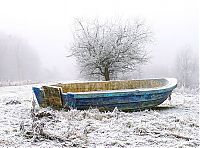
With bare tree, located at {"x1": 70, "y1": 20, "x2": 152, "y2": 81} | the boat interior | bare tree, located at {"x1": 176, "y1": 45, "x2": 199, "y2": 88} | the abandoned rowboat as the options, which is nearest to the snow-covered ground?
the abandoned rowboat

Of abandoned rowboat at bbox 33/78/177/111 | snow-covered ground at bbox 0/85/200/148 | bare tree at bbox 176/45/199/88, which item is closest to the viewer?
snow-covered ground at bbox 0/85/200/148

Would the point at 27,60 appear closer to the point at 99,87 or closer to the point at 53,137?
the point at 99,87

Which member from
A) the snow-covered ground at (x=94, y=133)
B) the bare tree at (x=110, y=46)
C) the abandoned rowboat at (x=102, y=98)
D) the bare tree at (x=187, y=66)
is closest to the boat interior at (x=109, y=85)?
the abandoned rowboat at (x=102, y=98)

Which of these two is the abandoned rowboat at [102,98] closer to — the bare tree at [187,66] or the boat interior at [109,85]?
the boat interior at [109,85]

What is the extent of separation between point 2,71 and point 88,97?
79783mm

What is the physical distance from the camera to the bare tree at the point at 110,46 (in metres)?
25.0

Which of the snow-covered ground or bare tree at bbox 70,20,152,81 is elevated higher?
bare tree at bbox 70,20,152,81

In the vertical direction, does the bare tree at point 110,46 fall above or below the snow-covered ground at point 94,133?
above

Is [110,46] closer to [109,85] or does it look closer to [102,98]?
[109,85]

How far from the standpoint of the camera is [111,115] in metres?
10.4

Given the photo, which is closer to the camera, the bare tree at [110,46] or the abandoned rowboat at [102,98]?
the abandoned rowboat at [102,98]

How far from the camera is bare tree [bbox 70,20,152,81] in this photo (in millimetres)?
24953

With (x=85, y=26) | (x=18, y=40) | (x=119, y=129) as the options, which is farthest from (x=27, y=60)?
(x=119, y=129)

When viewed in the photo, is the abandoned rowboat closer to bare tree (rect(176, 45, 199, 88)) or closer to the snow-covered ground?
the snow-covered ground
